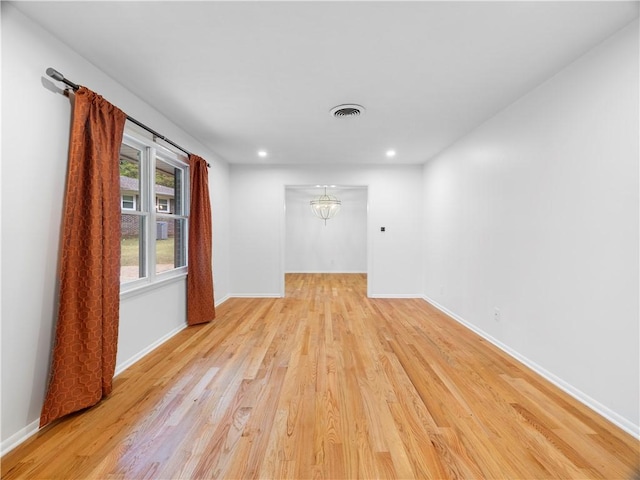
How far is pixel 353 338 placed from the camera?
9.48ft

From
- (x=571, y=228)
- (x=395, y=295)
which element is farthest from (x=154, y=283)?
(x=395, y=295)

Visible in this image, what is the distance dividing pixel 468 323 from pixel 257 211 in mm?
3641

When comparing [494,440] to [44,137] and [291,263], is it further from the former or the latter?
[291,263]

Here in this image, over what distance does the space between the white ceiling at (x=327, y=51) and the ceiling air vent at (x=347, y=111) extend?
0.08 meters

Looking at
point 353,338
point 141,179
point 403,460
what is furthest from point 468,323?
point 141,179

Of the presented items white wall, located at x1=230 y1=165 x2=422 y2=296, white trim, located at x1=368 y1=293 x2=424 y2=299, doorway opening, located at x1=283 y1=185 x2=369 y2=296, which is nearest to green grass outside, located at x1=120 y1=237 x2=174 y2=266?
white wall, located at x1=230 y1=165 x2=422 y2=296

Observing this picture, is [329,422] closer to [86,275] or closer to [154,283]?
[86,275]

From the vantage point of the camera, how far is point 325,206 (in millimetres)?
7000

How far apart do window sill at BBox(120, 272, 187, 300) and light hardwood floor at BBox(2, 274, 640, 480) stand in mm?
610

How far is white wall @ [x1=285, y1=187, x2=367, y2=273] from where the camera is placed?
26.2 ft

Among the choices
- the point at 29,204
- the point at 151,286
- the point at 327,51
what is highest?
the point at 327,51

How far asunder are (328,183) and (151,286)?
10.4ft

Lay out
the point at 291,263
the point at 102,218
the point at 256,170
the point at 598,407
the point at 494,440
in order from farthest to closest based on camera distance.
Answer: the point at 291,263 < the point at 256,170 < the point at 102,218 < the point at 598,407 < the point at 494,440

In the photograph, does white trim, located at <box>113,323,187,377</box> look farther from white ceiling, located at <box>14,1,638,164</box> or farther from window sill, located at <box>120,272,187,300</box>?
white ceiling, located at <box>14,1,638,164</box>
